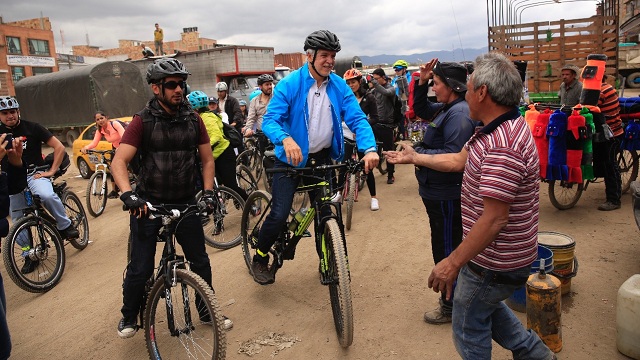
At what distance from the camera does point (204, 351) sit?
3512 millimetres

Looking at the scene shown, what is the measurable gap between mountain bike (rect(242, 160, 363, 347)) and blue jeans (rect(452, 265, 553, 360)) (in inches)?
40.7

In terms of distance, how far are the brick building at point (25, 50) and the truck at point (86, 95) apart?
73.0 feet

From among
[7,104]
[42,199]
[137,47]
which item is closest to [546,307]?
[42,199]

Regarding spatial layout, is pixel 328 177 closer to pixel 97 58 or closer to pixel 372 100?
pixel 372 100

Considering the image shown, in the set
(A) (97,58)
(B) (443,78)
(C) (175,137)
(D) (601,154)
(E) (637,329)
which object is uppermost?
(A) (97,58)

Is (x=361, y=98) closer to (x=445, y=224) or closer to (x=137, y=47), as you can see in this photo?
(x=445, y=224)

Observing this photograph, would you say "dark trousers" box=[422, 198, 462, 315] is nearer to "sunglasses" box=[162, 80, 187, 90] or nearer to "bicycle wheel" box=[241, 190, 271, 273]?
"bicycle wheel" box=[241, 190, 271, 273]

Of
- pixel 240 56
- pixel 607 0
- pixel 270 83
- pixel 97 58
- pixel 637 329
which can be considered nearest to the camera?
pixel 637 329

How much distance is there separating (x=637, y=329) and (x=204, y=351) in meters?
3.06

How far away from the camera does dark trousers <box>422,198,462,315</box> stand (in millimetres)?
3430

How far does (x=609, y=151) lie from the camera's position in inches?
234

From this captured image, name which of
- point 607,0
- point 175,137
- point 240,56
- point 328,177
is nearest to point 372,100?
point 328,177

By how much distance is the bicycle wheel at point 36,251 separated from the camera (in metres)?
5.16

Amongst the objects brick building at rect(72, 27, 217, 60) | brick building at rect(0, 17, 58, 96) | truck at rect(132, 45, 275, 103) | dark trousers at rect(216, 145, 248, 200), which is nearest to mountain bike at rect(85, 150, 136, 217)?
dark trousers at rect(216, 145, 248, 200)
